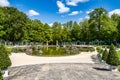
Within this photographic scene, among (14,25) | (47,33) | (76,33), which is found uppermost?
(14,25)

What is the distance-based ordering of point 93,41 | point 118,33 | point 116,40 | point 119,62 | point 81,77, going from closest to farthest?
1. point 81,77
2. point 119,62
3. point 118,33
4. point 116,40
5. point 93,41

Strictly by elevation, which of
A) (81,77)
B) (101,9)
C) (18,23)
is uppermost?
(101,9)

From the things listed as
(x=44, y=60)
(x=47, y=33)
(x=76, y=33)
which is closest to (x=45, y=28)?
(x=47, y=33)

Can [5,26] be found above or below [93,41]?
Answer: above

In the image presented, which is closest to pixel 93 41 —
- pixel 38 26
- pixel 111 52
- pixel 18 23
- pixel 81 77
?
pixel 38 26

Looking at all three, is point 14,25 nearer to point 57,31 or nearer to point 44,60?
point 57,31

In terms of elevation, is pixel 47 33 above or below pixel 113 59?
above

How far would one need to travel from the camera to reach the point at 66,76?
16.1 meters

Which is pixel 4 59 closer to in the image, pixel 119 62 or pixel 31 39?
pixel 119 62

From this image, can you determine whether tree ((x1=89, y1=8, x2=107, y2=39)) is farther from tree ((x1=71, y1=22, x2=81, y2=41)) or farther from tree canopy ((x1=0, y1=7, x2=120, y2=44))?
tree ((x1=71, y1=22, x2=81, y2=41))

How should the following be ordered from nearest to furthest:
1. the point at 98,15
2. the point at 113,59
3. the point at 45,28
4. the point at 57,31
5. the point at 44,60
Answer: the point at 113,59, the point at 44,60, the point at 98,15, the point at 45,28, the point at 57,31

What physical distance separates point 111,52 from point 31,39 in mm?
48232

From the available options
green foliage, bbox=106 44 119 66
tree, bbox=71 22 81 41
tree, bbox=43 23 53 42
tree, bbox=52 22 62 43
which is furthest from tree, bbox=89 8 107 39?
green foliage, bbox=106 44 119 66

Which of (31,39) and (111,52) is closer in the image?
(111,52)
